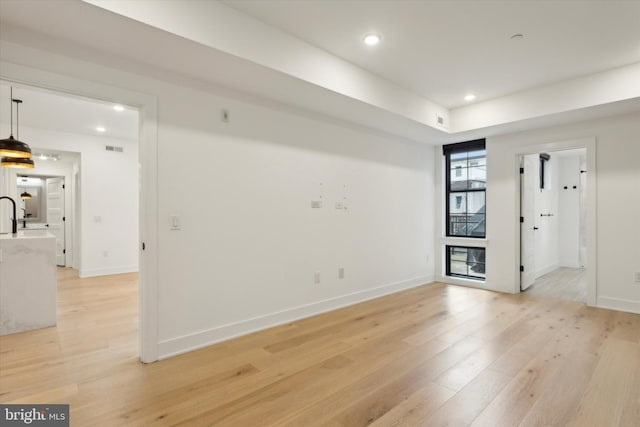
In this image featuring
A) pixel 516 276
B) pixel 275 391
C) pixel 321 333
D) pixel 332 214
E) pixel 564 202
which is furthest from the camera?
pixel 564 202

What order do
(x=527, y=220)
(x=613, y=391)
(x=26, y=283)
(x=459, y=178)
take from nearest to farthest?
(x=613, y=391)
(x=26, y=283)
(x=527, y=220)
(x=459, y=178)

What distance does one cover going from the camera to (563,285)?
551 cm

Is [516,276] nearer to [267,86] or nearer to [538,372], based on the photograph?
[538,372]

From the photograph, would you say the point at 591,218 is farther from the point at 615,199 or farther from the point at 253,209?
the point at 253,209

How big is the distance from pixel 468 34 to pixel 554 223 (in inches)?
234

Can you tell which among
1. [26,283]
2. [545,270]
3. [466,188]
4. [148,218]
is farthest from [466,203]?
[26,283]

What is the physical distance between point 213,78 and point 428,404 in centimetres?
320

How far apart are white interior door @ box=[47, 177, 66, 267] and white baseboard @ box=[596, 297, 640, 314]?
34.8 ft

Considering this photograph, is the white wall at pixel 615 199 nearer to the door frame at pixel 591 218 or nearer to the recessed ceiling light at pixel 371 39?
the door frame at pixel 591 218

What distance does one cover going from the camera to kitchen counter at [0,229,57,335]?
340cm

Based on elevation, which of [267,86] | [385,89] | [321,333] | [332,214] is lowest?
[321,333]

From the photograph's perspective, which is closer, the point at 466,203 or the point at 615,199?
the point at 615,199

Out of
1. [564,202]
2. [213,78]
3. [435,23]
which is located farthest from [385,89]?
[564,202]

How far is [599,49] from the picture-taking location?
125 inches
